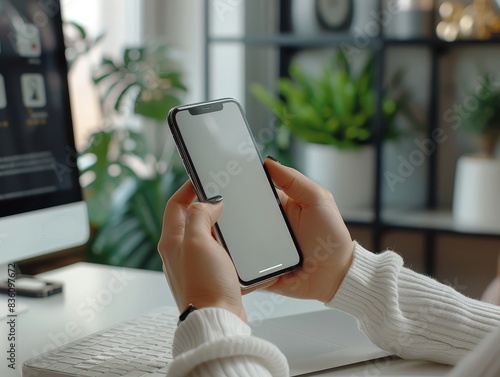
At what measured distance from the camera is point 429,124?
2.26 m

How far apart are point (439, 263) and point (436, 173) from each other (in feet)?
0.91

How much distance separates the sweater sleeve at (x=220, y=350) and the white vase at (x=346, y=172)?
5.37 ft

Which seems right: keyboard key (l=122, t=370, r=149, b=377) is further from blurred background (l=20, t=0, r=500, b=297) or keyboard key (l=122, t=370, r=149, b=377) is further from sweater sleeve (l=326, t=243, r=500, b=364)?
blurred background (l=20, t=0, r=500, b=297)

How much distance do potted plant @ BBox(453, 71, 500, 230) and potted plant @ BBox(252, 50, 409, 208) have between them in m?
0.24

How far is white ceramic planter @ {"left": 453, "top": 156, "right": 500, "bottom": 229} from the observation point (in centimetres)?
201

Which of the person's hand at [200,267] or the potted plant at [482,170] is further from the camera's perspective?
the potted plant at [482,170]

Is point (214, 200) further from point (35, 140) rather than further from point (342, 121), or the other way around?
point (342, 121)

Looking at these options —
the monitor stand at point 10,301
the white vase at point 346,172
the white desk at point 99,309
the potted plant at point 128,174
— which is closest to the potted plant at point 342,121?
the white vase at point 346,172

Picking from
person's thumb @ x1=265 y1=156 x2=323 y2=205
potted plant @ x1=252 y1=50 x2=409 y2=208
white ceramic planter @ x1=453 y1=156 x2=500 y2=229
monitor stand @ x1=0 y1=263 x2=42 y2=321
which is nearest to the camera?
person's thumb @ x1=265 y1=156 x2=323 y2=205

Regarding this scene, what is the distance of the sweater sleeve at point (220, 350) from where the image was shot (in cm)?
57

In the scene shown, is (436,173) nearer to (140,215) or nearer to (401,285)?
(140,215)

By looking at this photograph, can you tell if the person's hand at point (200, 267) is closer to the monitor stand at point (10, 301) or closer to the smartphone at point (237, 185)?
the smartphone at point (237, 185)

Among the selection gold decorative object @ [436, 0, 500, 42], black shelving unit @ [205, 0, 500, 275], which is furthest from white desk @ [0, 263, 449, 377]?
gold decorative object @ [436, 0, 500, 42]

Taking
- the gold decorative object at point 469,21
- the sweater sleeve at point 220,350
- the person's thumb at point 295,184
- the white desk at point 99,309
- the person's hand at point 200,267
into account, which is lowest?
the white desk at point 99,309
